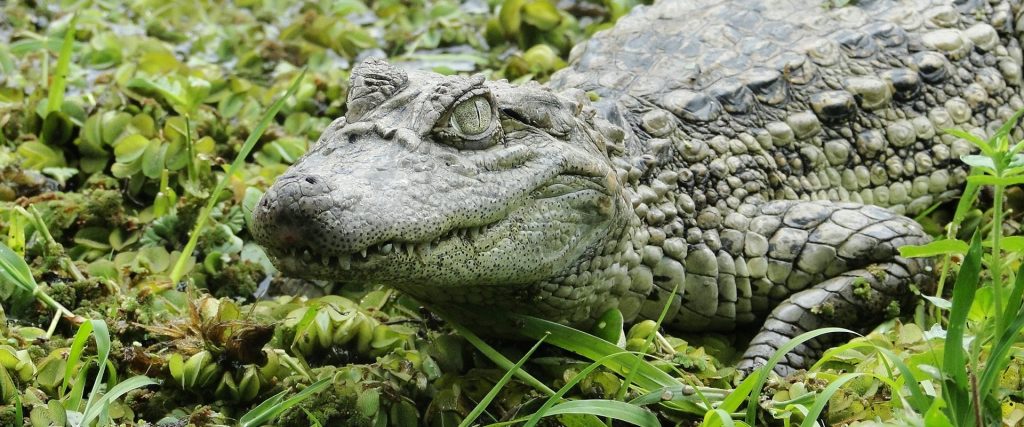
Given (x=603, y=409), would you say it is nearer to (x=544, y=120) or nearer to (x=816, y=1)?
(x=544, y=120)

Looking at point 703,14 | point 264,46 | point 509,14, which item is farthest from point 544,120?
point 264,46

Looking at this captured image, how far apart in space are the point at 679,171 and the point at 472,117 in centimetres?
101

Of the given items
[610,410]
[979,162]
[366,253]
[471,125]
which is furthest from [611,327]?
[979,162]

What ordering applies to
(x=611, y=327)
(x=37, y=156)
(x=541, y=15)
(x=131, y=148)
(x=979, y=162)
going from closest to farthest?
(x=979, y=162)
(x=611, y=327)
(x=131, y=148)
(x=37, y=156)
(x=541, y=15)

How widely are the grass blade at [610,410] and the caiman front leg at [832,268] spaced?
2.61ft

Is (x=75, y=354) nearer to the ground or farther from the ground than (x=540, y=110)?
nearer to the ground

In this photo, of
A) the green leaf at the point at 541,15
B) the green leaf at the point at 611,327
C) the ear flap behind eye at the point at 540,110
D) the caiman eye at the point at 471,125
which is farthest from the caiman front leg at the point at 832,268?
the green leaf at the point at 541,15

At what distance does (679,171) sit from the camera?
3.96 m

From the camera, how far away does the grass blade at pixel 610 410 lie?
299cm

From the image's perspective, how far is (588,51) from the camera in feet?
15.1

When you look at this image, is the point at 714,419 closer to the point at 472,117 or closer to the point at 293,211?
the point at 472,117

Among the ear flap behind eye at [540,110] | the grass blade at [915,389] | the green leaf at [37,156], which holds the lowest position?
the green leaf at [37,156]

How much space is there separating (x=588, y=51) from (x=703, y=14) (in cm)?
52

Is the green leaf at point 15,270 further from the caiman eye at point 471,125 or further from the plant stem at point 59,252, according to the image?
the caiman eye at point 471,125
